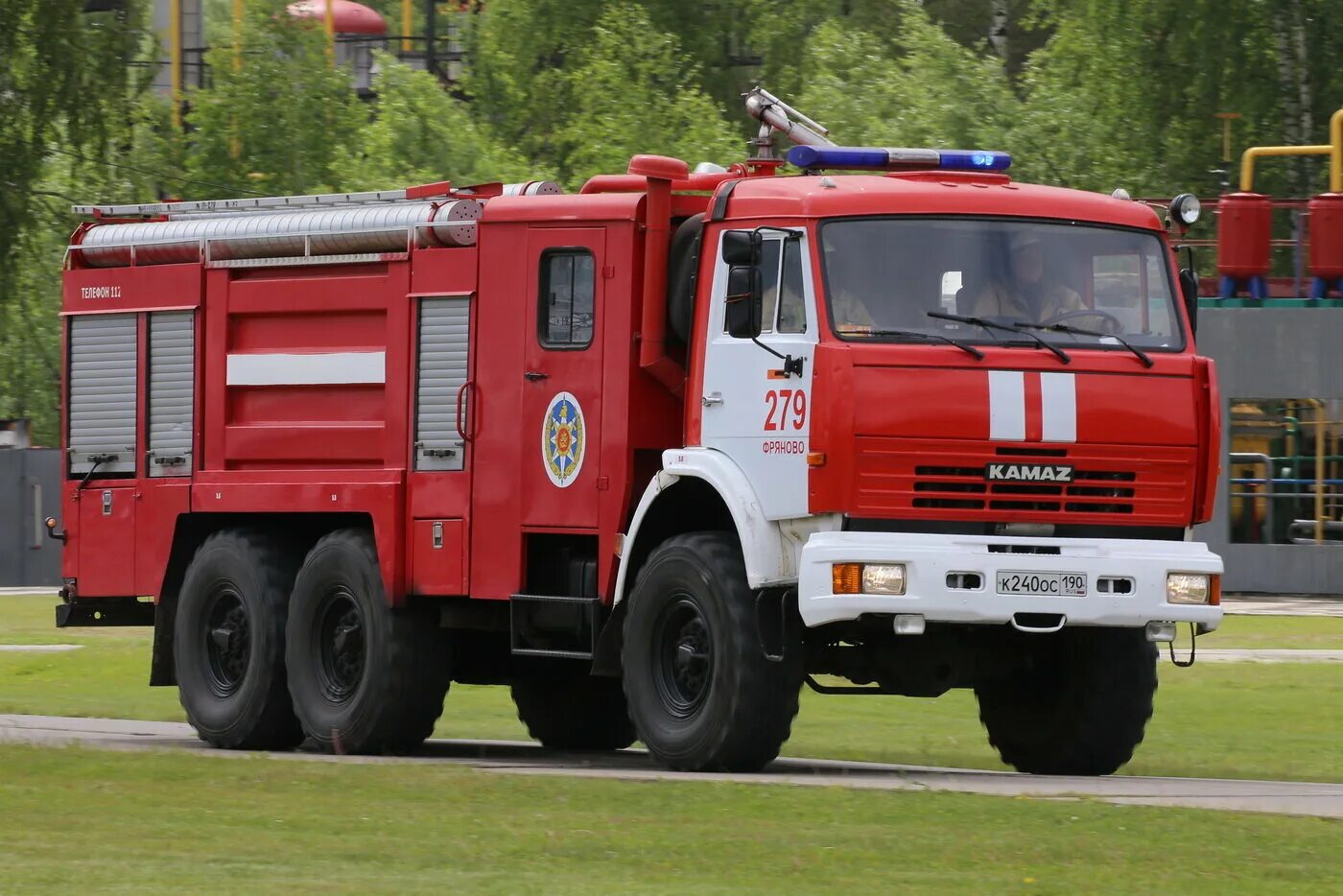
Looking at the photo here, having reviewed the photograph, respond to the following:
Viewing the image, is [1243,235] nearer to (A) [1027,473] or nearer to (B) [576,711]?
Result: (B) [576,711]

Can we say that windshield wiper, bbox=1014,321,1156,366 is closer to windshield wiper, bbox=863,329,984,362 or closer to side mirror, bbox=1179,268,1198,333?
windshield wiper, bbox=863,329,984,362

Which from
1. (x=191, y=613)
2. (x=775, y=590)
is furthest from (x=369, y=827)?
(x=191, y=613)

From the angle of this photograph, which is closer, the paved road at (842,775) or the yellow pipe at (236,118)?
Result: the paved road at (842,775)

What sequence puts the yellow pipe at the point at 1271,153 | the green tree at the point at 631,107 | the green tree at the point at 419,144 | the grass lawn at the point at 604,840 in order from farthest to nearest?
the green tree at the point at 631,107 < the green tree at the point at 419,144 < the yellow pipe at the point at 1271,153 < the grass lawn at the point at 604,840

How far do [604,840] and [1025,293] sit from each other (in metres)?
4.21

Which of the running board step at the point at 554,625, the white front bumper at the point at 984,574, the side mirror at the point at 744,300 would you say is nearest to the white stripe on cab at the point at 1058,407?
the white front bumper at the point at 984,574

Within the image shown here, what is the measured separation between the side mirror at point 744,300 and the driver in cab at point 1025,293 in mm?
995

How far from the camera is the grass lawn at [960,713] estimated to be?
16.7 m

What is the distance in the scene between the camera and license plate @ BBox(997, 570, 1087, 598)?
13234 millimetres

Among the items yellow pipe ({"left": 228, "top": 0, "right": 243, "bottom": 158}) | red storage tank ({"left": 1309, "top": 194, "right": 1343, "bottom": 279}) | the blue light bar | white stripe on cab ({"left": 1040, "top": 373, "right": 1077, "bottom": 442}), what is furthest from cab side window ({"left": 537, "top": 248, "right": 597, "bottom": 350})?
yellow pipe ({"left": 228, "top": 0, "right": 243, "bottom": 158})

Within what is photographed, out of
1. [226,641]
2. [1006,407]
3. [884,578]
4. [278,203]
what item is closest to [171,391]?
[278,203]

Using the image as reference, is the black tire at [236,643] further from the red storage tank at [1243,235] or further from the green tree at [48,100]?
the red storage tank at [1243,235]

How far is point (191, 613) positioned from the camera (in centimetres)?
1741

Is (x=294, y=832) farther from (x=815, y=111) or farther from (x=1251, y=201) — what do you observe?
(x=815, y=111)
